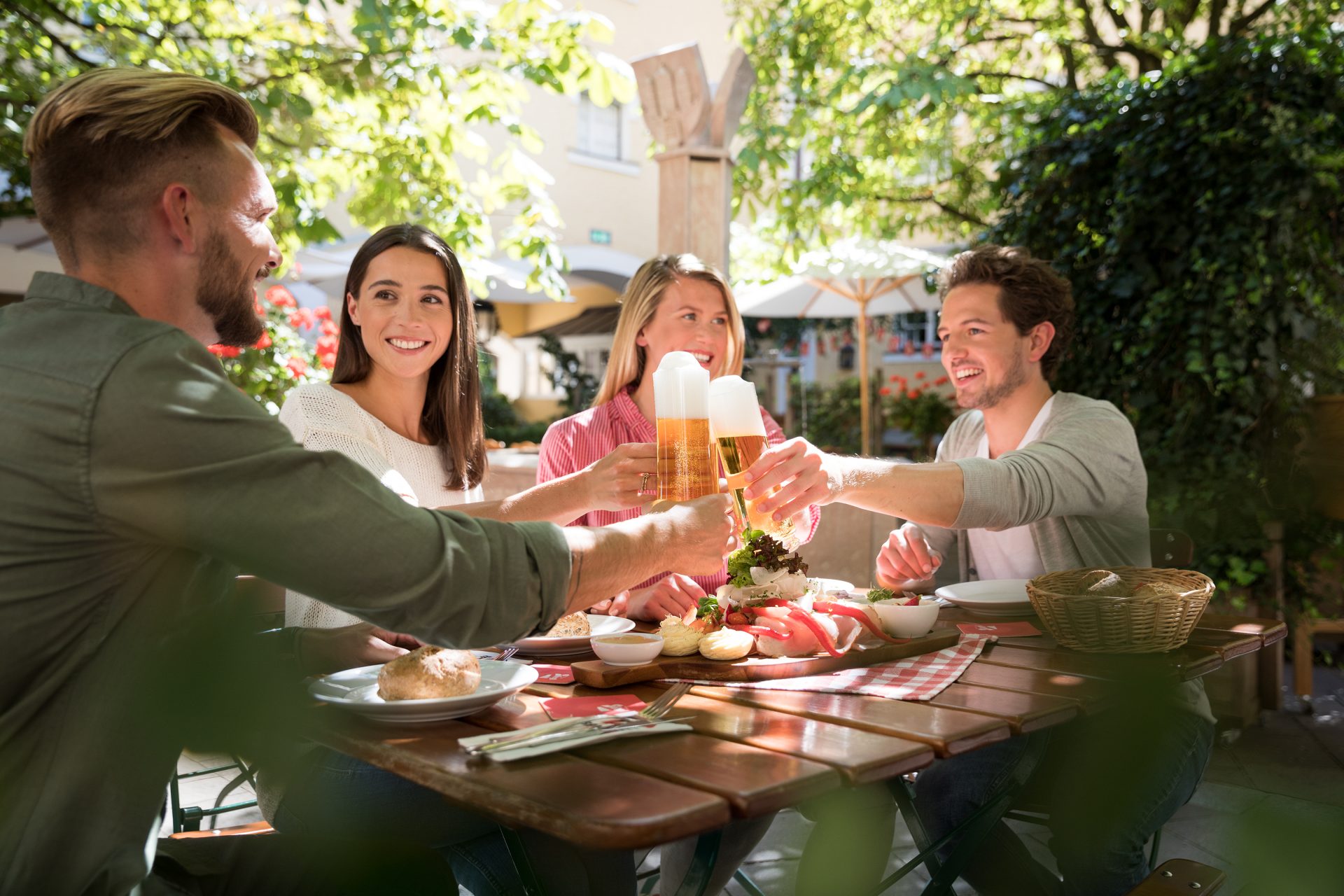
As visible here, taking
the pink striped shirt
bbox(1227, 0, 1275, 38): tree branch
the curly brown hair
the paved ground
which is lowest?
the paved ground

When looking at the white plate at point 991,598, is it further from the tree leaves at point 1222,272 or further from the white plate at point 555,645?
the tree leaves at point 1222,272

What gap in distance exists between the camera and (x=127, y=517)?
49.3 inches

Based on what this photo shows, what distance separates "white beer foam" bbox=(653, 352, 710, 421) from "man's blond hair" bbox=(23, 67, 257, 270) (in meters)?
0.88

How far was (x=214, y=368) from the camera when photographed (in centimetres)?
133

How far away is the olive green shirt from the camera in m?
1.23

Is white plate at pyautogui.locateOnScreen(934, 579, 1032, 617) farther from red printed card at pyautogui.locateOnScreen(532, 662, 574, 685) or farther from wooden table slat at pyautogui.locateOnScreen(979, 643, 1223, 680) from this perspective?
red printed card at pyautogui.locateOnScreen(532, 662, 574, 685)

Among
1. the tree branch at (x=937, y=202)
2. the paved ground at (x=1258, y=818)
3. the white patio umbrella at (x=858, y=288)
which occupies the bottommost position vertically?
the paved ground at (x=1258, y=818)

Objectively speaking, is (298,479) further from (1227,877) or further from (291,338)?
(291,338)

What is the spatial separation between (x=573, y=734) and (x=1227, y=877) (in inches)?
39.2

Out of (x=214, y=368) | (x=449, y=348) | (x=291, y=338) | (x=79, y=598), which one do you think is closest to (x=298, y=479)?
(x=214, y=368)

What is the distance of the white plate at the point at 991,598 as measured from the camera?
98.4 inches

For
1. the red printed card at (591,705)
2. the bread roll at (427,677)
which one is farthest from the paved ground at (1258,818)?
the red printed card at (591,705)

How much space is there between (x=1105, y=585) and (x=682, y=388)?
3.12 feet

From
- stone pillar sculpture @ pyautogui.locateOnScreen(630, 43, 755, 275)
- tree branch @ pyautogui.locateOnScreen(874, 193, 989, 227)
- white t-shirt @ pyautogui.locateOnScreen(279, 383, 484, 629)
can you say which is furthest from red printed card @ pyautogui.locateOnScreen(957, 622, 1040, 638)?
tree branch @ pyautogui.locateOnScreen(874, 193, 989, 227)
